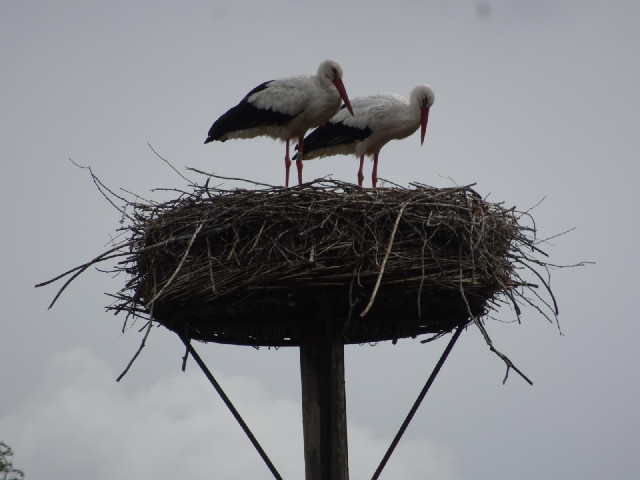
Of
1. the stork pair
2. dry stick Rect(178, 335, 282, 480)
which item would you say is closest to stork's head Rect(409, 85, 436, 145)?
the stork pair

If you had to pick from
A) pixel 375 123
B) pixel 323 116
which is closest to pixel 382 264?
pixel 323 116

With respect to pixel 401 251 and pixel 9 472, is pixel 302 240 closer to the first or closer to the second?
pixel 401 251

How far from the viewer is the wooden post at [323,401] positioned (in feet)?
19.3

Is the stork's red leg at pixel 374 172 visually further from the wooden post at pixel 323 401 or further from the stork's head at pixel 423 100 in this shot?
the wooden post at pixel 323 401

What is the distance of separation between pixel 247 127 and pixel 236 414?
3.20m

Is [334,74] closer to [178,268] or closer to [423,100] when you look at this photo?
[423,100]

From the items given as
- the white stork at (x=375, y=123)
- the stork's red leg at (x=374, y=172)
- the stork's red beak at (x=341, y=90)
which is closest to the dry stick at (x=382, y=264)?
the stork's red beak at (x=341, y=90)

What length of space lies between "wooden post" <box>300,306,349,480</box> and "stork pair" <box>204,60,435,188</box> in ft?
9.08

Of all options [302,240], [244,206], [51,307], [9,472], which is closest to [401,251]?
[302,240]

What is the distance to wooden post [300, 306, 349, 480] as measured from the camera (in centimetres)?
589

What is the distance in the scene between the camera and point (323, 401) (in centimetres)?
596

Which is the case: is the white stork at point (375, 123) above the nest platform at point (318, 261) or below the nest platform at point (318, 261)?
above

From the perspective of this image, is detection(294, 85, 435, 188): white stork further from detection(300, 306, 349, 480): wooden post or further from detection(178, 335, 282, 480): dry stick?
detection(178, 335, 282, 480): dry stick

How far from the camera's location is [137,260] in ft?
20.3
